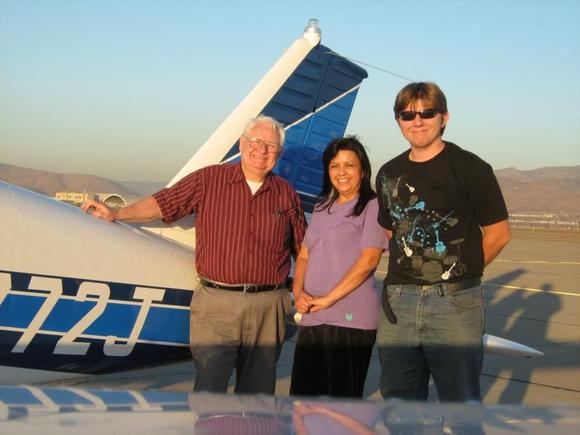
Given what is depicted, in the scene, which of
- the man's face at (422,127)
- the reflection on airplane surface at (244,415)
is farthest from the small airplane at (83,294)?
the reflection on airplane surface at (244,415)

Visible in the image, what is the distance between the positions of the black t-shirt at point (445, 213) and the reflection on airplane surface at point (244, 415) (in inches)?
55.9

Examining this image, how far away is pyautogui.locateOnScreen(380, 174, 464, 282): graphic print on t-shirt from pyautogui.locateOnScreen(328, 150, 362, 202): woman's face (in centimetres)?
44

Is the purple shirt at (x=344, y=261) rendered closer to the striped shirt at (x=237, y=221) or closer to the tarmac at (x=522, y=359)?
the striped shirt at (x=237, y=221)

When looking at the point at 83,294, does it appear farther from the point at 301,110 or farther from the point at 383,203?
the point at 301,110

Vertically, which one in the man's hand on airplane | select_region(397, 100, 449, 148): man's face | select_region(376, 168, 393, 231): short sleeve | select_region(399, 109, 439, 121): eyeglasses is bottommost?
the man's hand on airplane

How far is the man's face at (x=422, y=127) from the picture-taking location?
2980mm

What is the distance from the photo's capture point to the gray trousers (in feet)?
11.7

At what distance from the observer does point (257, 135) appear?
3.59m

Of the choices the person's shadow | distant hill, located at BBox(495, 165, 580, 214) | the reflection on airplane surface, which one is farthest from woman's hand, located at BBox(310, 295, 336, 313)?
distant hill, located at BBox(495, 165, 580, 214)

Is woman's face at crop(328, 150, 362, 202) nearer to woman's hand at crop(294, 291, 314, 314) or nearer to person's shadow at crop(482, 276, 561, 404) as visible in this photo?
woman's hand at crop(294, 291, 314, 314)

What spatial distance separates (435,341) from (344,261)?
621 mm

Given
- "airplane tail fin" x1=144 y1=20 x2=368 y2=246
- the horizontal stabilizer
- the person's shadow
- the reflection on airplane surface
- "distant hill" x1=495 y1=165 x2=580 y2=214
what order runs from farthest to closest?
"distant hill" x1=495 y1=165 x2=580 y2=214
the person's shadow
"airplane tail fin" x1=144 y1=20 x2=368 y2=246
the horizontal stabilizer
the reflection on airplane surface

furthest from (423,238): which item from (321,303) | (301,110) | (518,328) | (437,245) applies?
(518,328)

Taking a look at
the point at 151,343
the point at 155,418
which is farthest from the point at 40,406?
the point at 151,343
